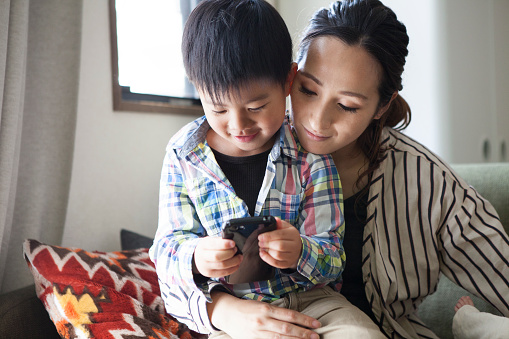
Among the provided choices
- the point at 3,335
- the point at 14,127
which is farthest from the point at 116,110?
the point at 3,335

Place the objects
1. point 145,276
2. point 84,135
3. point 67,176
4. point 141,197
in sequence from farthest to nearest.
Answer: point 141,197
point 84,135
point 67,176
point 145,276

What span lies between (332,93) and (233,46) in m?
0.25

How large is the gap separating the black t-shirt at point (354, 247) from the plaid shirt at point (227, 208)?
166 mm

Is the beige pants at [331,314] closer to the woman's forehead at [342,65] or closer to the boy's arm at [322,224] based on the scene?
the boy's arm at [322,224]

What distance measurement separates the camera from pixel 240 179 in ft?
3.57

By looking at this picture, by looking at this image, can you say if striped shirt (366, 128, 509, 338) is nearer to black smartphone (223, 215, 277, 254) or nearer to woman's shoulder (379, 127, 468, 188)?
woman's shoulder (379, 127, 468, 188)

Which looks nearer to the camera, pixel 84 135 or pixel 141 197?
pixel 84 135

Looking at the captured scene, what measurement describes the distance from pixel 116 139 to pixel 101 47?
374 millimetres

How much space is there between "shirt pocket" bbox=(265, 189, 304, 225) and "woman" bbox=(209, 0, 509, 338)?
126mm

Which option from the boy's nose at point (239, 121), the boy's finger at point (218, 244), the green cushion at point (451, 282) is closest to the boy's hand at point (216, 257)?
the boy's finger at point (218, 244)

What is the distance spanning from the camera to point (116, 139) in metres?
1.98

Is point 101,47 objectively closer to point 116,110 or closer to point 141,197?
point 116,110

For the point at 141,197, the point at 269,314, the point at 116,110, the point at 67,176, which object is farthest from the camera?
the point at 141,197

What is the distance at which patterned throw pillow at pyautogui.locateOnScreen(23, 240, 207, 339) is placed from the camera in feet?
3.75
